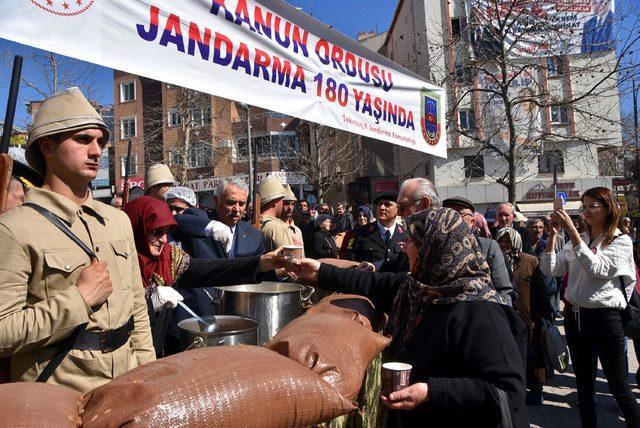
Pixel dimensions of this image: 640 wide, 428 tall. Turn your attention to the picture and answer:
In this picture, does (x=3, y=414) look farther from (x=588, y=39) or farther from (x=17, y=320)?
(x=588, y=39)

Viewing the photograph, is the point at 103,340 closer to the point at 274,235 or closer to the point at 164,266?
the point at 164,266

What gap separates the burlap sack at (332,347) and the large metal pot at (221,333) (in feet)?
0.99

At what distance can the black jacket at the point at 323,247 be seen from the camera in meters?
7.85

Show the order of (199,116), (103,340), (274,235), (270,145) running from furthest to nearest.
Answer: (270,145) < (199,116) < (274,235) < (103,340)

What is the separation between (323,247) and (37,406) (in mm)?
6734

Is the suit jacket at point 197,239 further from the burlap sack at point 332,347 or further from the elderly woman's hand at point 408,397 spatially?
the elderly woman's hand at point 408,397

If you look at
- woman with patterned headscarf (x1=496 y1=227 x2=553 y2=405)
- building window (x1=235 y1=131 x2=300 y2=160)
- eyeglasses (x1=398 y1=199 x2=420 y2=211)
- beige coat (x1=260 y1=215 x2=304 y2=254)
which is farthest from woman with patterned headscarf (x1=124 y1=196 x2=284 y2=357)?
building window (x1=235 y1=131 x2=300 y2=160)

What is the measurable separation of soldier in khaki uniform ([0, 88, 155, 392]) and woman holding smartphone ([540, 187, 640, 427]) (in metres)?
3.30

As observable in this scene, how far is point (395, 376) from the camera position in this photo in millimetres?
1792

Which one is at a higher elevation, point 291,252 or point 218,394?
point 291,252

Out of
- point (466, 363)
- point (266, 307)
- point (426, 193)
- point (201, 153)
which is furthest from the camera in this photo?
point (201, 153)

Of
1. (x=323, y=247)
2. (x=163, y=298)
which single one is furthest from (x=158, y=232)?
(x=323, y=247)

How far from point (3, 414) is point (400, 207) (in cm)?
251

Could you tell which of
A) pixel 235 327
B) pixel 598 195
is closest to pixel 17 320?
pixel 235 327
